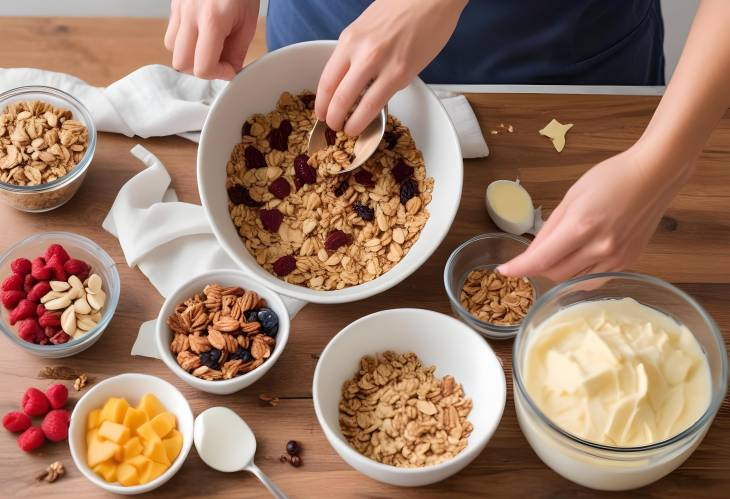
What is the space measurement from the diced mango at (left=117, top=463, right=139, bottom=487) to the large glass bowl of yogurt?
49 centimetres

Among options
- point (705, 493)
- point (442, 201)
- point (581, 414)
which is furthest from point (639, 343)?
point (442, 201)

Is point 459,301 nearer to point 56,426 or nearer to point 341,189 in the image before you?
point 341,189

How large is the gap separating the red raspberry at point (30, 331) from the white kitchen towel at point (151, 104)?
38 cm

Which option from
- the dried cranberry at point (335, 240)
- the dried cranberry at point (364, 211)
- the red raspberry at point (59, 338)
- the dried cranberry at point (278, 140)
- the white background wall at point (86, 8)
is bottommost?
the white background wall at point (86, 8)

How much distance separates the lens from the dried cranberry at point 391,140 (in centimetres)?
135

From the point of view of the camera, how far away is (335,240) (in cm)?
128

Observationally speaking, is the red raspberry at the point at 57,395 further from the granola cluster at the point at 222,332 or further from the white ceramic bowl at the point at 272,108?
the white ceramic bowl at the point at 272,108

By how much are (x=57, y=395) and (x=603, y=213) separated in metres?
0.75

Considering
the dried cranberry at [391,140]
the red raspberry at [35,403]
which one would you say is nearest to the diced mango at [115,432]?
the red raspberry at [35,403]

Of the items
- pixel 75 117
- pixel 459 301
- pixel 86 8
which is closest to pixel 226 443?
pixel 459 301

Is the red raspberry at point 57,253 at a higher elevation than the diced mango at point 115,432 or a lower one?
higher

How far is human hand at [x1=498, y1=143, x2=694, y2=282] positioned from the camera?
103 cm

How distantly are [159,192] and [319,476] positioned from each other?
53cm

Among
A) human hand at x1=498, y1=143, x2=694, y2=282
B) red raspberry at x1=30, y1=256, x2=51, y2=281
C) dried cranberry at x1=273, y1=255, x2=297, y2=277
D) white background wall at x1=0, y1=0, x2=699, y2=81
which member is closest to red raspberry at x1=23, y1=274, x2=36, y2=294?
red raspberry at x1=30, y1=256, x2=51, y2=281
